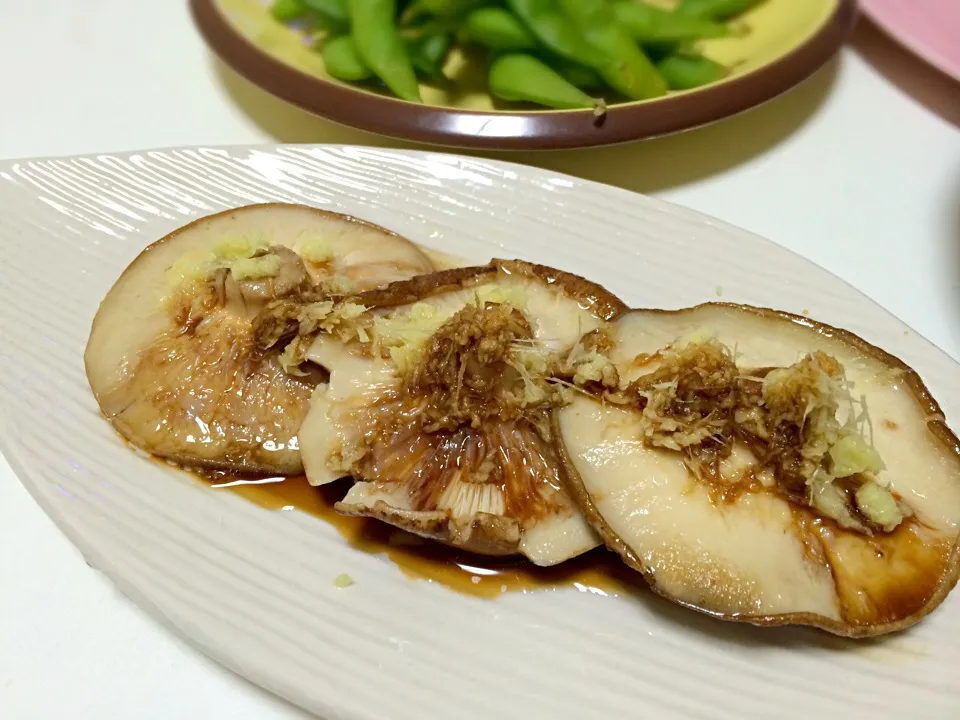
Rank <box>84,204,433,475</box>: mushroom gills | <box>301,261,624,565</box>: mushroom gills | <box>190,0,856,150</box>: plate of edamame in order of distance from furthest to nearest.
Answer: <box>190,0,856,150</box>: plate of edamame < <box>84,204,433,475</box>: mushroom gills < <box>301,261,624,565</box>: mushroom gills

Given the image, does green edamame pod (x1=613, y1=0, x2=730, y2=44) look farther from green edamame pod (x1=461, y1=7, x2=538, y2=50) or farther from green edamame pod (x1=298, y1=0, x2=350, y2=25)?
green edamame pod (x1=298, y1=0, x2=350, y2=25)

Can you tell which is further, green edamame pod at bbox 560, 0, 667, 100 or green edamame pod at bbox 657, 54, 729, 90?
green edamame pod at bbox 657, 54, 729, 90

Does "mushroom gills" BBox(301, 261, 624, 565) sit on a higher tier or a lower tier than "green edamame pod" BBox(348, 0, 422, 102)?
lower

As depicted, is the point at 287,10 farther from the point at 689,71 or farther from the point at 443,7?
the point at 689,71

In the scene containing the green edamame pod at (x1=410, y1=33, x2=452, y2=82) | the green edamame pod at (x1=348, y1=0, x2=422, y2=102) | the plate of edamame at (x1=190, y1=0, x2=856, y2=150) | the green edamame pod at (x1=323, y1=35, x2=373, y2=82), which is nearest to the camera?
the plate of edamame at (x1=190, y1=0, x2=856, y2=150)

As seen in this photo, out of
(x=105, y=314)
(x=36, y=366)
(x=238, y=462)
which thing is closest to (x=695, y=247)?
(x=238, y=462)

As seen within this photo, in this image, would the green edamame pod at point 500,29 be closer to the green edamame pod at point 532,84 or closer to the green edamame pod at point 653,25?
the green edamame pod at point 532,84

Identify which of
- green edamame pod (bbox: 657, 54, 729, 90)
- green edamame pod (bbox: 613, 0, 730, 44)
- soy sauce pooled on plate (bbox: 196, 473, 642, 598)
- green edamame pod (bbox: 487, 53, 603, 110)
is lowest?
soy sauce pooled on plate (bbox: 196, 473, 642, 598)

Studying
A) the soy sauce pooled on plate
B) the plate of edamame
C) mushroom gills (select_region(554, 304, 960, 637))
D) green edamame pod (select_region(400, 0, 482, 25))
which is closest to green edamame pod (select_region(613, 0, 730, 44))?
the plate of edamame

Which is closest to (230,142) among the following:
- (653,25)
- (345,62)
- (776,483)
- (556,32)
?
(345,62)
